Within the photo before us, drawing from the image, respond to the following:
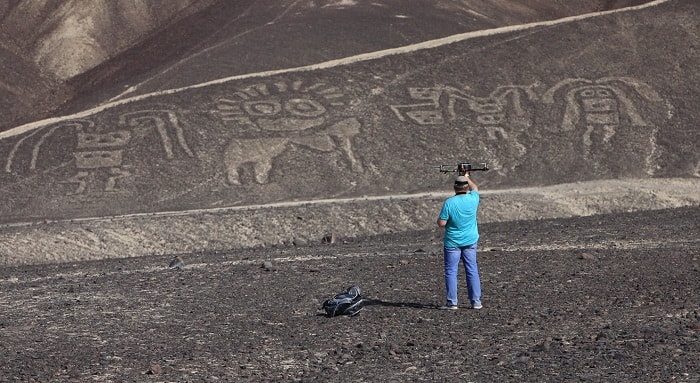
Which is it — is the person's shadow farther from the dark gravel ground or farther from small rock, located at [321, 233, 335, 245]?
small rock, located at [321, 233, 335, 245]

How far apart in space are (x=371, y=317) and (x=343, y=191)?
16756 millimetres

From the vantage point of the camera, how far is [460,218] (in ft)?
48.1

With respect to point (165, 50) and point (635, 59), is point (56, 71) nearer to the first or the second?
point (165, 50)

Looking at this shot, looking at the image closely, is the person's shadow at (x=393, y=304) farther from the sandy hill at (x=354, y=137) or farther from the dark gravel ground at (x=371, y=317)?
the sandy hill at (x=354, y=137)

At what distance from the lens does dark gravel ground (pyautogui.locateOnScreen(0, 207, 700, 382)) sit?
489 inches

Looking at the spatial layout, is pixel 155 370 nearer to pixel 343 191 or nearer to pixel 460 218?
pixel 460 218

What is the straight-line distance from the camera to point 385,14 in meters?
53.0

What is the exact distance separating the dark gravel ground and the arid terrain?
2.4 inches

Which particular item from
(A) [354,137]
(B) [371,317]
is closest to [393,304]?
(B) [371,317]

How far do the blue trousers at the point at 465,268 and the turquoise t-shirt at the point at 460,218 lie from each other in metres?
0.10

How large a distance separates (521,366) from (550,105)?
86.3 feet

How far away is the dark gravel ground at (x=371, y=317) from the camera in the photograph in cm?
1241

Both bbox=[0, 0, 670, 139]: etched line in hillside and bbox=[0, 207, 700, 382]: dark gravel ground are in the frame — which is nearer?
bbox=[0, 207, 700, 382]: dark gravel ground

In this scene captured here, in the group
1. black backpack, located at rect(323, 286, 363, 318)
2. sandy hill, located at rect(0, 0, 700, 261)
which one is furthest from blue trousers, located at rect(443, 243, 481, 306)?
sandy hill, located at rect(0, 0, 700, 261)
